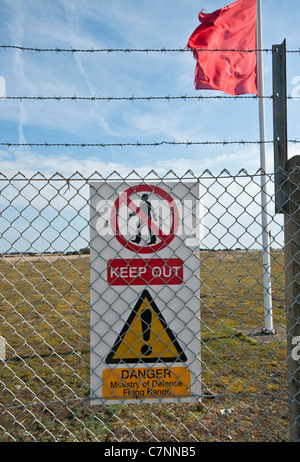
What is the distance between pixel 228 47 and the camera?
6695 millimetres

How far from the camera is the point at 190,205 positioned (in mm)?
2158

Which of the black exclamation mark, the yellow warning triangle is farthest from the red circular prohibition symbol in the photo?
the black exclamation mark

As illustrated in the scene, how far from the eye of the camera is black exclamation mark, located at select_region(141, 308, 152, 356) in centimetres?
212

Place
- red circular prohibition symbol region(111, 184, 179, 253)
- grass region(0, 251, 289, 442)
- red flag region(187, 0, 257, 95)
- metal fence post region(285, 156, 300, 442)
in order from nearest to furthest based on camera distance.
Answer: red circular prohibition symbol region(111, 184, 179, 253)
metal fence post region(285, 156, 300, 442)
grass region(0, 251, 289, 442)
red flag region(187, 0, 257, 95)

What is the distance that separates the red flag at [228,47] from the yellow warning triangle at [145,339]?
572cm

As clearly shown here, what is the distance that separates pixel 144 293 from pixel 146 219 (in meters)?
0.45

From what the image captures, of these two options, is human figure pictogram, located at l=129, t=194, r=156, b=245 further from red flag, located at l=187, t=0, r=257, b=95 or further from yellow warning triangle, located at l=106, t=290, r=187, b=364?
red flag, located at l=187, t=0, r=257, b=95

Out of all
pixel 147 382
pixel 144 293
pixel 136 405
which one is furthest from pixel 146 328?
pixel 136 405

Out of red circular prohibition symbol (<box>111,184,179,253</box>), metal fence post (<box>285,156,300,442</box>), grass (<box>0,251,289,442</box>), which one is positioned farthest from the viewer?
grass (<box>0,251,289,442</box>)

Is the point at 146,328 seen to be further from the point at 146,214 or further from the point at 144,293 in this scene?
the point at 146,214

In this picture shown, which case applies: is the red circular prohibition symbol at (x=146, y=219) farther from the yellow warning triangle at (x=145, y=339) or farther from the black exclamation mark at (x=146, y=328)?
the black exclamation mark at (x=146, y=328)

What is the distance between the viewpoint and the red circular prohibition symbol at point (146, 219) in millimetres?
2092
